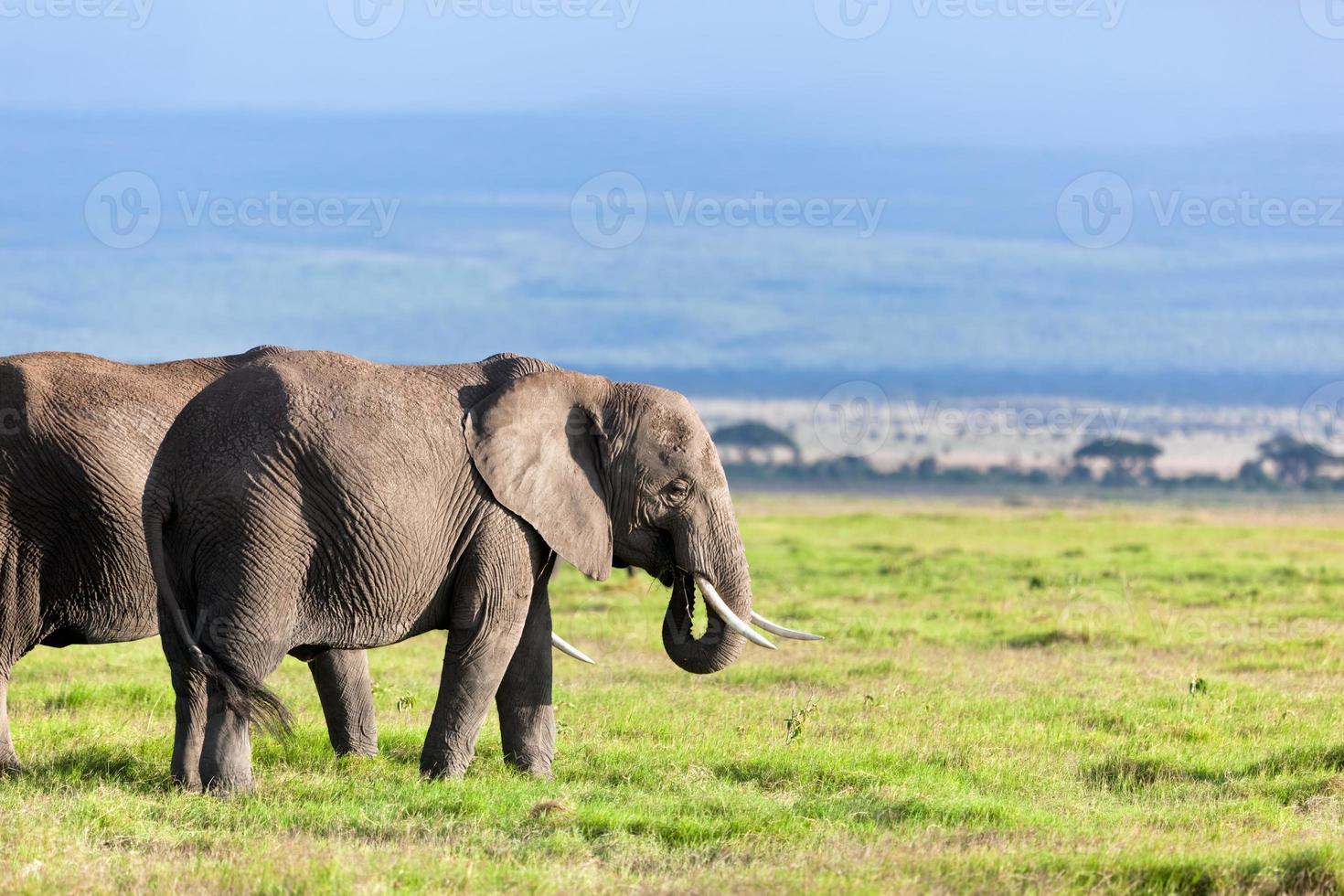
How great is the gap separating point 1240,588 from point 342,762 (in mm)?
15227

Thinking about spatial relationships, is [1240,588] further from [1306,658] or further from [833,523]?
[833,523]

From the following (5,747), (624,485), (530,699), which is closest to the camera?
(5,747)

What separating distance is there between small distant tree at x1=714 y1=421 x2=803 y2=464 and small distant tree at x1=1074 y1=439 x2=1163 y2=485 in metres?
25.6

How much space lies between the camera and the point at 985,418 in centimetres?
4925

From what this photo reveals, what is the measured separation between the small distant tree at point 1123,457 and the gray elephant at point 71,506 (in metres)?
135

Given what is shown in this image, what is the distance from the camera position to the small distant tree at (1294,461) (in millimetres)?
142500

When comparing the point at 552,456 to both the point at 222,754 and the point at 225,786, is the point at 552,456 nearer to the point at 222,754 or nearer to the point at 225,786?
the point at 222,754

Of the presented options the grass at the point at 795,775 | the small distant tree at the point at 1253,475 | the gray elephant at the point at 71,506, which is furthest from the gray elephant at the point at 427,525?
the small distant tree at the point at 1253,475

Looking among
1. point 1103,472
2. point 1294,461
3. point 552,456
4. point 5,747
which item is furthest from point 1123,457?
point 5,747

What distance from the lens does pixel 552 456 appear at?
384 inches

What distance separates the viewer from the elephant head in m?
9.64

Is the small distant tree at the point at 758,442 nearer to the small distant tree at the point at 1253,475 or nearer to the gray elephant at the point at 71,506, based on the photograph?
the small distant tree at the point at 1253,475

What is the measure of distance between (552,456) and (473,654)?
1167mm

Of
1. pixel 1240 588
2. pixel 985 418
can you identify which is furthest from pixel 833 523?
pixel 1240 588
